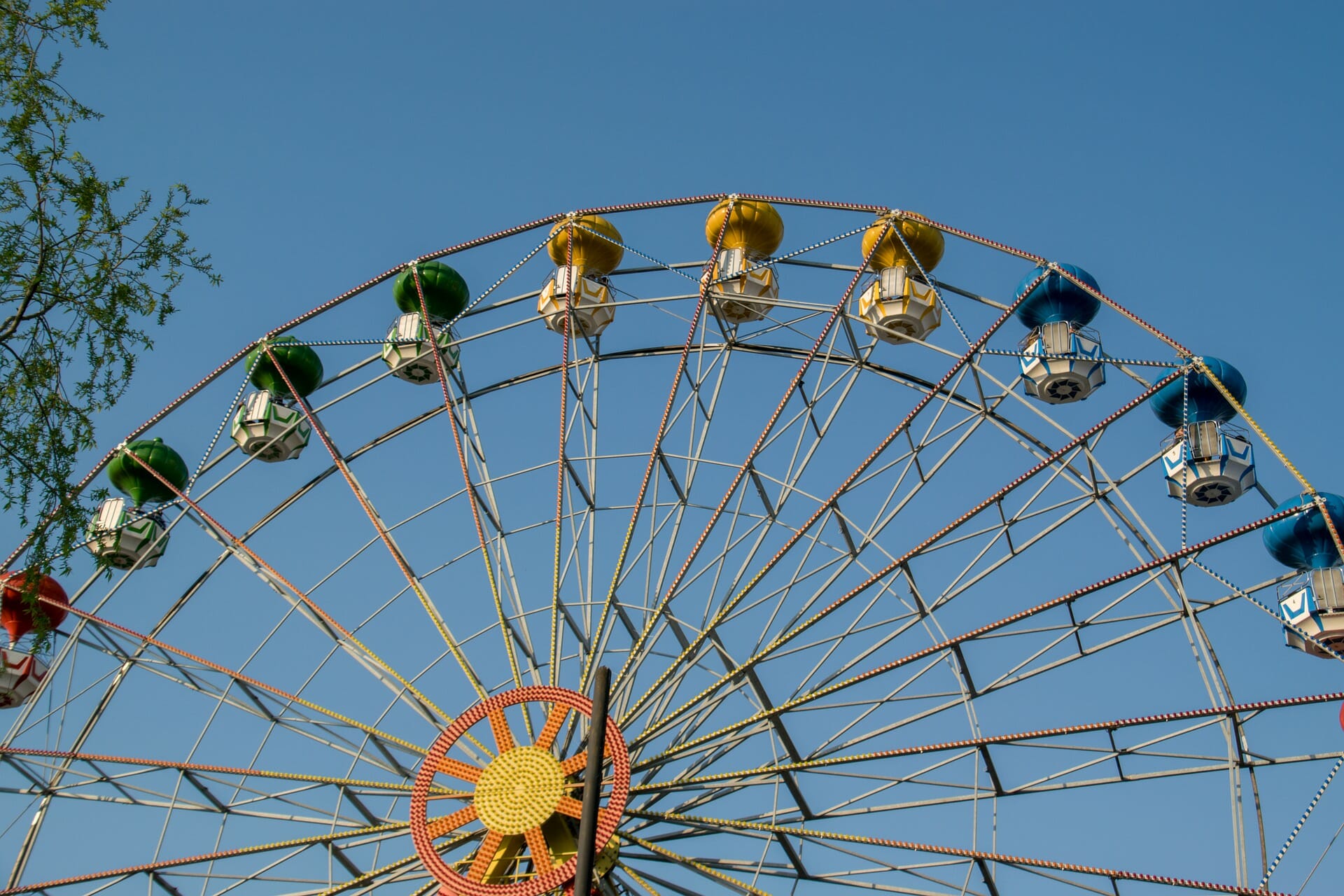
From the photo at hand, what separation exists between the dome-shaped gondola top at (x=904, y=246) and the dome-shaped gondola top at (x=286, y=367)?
316 inches

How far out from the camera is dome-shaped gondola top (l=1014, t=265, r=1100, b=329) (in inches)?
746

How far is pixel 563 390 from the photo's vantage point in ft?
62.5

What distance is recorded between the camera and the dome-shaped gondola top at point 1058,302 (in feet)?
62.1

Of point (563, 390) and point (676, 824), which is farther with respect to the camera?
point (563, 390)

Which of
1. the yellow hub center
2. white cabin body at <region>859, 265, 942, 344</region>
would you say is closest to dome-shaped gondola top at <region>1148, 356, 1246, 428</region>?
white cabin body at <region>859, 265, 942, 344</region>

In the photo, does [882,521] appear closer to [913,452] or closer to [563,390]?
[913,452]

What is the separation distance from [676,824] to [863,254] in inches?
320

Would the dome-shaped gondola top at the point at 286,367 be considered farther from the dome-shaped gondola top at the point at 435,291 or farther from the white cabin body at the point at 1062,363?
the white cabin body at the point at 1062,363

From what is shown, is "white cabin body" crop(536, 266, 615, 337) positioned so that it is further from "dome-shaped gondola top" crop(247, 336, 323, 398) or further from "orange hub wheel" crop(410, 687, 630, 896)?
"orange hub wheel" crop(410, 687, 630, 896)

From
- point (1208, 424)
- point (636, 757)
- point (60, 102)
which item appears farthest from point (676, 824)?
point (60, 102)

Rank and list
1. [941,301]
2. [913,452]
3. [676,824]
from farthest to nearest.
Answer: [913,452], [941,301], [676,824]

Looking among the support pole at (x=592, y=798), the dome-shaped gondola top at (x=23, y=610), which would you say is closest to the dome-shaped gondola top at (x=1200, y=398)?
the support pole at (x=592, y=798)

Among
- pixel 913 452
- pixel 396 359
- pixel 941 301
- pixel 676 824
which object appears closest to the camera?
pixel 676 824

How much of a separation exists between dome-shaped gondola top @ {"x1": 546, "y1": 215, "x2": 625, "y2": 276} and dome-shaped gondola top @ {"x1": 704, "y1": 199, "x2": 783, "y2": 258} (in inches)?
54.0
